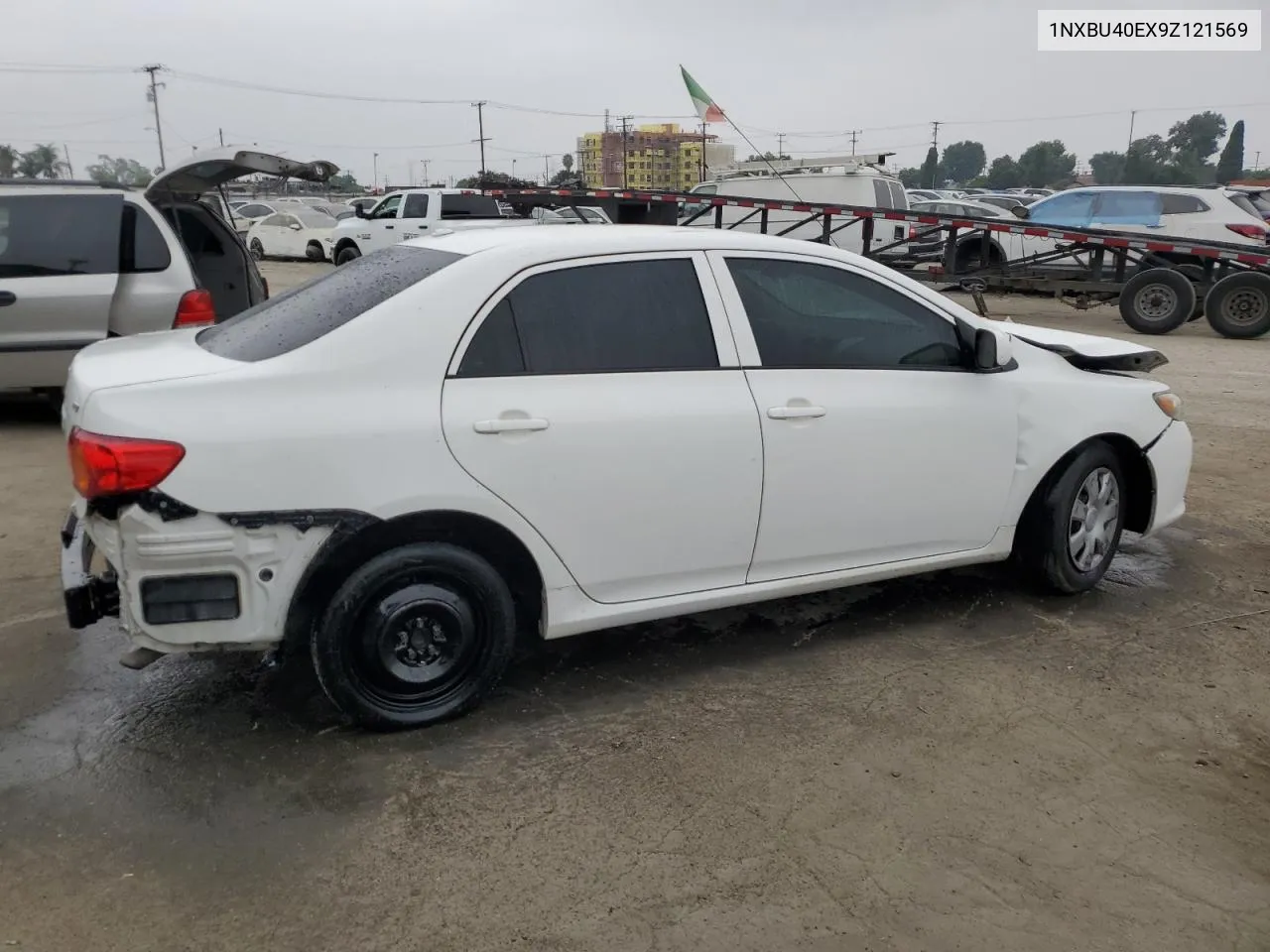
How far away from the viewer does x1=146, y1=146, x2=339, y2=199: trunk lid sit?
235 inches

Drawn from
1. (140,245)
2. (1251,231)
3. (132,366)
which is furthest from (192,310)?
(1251,231)

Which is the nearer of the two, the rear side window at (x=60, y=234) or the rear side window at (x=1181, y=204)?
the rear side window at (x=60, y=234)

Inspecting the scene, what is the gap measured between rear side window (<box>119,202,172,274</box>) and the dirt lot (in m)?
3.03

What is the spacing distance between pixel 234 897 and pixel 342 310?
1757mm

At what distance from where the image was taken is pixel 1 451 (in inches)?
260

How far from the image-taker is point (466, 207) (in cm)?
1966

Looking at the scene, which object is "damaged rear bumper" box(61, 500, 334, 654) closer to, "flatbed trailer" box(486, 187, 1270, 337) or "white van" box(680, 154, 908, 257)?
"flatbed trailer" box(486, 187, 1270, 337)

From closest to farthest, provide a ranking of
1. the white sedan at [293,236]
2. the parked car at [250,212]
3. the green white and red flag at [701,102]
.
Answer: the green white and red flag at [701,102] → the white sedan at [293,236] → the parked car at [250,212]

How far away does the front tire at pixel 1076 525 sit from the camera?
4.24m

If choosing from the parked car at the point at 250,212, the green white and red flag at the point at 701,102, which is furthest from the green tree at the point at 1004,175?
the green white and red flag at the point at 701,102

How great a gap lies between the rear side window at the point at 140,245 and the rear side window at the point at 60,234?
4cm

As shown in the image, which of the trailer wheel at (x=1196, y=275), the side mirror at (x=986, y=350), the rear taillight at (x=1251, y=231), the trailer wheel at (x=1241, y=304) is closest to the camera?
the side mirror at (x=986, y=350)

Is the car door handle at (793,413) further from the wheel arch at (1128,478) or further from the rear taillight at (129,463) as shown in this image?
the rear taillight at (129,463)

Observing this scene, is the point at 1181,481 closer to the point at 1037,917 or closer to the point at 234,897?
the point at 1037,917
